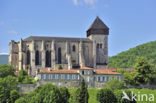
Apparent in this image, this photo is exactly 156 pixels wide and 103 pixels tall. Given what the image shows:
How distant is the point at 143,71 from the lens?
229 ft

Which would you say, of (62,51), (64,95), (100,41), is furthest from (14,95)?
(100,41)

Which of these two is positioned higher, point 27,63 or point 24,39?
point 24,39

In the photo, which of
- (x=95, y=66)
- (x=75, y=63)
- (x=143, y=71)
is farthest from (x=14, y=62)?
(x=143, y=71)

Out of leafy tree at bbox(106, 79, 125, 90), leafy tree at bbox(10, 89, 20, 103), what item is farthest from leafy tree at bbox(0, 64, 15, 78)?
leafy tree at bbox(106, 79, 125, 90)

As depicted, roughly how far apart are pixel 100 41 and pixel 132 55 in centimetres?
6459

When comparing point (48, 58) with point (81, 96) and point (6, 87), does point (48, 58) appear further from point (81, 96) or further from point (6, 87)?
point (81, 96)

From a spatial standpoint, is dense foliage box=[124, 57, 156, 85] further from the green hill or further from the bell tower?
the green hill

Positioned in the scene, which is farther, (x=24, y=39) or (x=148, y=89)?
(x=24, y=39)

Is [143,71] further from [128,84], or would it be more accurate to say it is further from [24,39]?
[24,39]

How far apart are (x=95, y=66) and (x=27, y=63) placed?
69.3 ft

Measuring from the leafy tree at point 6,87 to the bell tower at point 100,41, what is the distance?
118ft

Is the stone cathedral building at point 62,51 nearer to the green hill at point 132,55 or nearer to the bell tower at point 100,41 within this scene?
the bell tower at point 100,41

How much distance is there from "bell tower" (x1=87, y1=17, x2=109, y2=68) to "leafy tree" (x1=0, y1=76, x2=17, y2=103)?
1420 inches

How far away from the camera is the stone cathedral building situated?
8650 cm
